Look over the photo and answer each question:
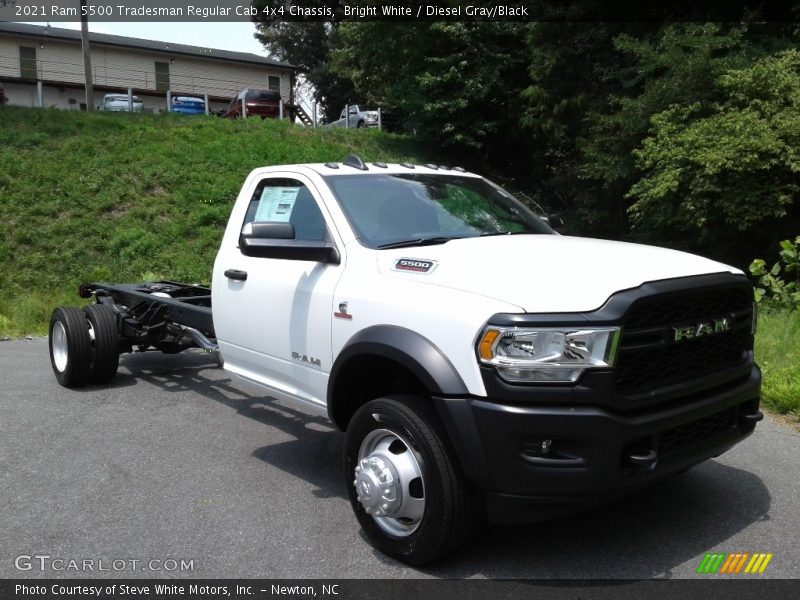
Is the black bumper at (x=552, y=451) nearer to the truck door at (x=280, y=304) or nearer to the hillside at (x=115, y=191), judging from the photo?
the truck door at (x=280, y=304)

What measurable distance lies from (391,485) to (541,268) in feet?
4.07

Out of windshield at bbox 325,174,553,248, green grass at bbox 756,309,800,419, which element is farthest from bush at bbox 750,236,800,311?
windshield at bbox 325,174,553,248

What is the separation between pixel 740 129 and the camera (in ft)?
33.4

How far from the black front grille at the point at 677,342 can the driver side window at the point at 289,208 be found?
1992 mm

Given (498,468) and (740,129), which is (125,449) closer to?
(498,468)

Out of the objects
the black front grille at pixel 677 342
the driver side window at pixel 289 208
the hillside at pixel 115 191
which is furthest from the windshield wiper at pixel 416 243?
the hillside at pixel 115 191

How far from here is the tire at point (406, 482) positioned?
11.3ft

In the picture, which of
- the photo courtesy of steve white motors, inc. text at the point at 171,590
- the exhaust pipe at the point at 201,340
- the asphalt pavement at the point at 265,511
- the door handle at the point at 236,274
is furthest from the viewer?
the exhaust pipe at the point at 201,340

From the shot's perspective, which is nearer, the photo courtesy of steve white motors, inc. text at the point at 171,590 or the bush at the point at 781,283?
the photo courtesy of steve white motors, inc. text at the point at 171,590

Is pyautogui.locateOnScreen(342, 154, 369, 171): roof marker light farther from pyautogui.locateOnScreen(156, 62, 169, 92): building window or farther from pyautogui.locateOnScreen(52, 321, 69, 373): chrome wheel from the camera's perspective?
pyautogui.locateOnScreen(156, 62, 169, 92): building window

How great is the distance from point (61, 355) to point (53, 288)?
7.29 metres

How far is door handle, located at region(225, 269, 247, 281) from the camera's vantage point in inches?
197

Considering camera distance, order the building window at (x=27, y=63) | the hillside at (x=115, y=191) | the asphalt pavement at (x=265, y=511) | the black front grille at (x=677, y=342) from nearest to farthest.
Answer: the black front grille at (x=677, y=342) < the asphalt pavement at (x=265, y=511) < the hillside at (x=115, y=191) < the building window at (x=27, y=63)

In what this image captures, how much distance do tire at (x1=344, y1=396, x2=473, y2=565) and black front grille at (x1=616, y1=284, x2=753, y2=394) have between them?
0.87m
